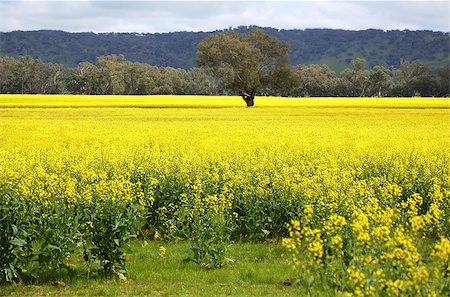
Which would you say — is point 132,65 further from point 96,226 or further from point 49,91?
point 96,226

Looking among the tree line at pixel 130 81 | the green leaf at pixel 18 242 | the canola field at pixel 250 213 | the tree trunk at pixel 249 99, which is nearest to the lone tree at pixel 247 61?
the tree trunk at pixel 249 99

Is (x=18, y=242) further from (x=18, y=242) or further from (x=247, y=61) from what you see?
(x=247, y=61)

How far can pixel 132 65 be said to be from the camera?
135m

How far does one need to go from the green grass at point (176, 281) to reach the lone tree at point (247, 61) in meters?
57.4

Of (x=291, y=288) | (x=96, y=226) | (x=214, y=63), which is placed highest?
(x=214, y=63)

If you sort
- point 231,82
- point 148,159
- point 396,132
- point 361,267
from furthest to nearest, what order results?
point 231,82, point 396,132, point 148,159, point 361,267

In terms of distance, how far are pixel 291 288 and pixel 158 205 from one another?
198 inches

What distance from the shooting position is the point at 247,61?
7050 centimetres

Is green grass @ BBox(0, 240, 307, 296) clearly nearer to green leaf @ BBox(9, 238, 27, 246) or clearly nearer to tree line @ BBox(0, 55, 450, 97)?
green leaf @ BBox(9, 238, 27, 246)

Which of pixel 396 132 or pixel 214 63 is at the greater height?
pixel 214 63

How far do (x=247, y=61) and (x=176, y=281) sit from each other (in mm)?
60747

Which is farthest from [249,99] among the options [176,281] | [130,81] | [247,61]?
[130,81]

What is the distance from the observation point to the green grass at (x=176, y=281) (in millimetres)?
10492

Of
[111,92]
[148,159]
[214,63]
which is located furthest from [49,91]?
[148,159]
